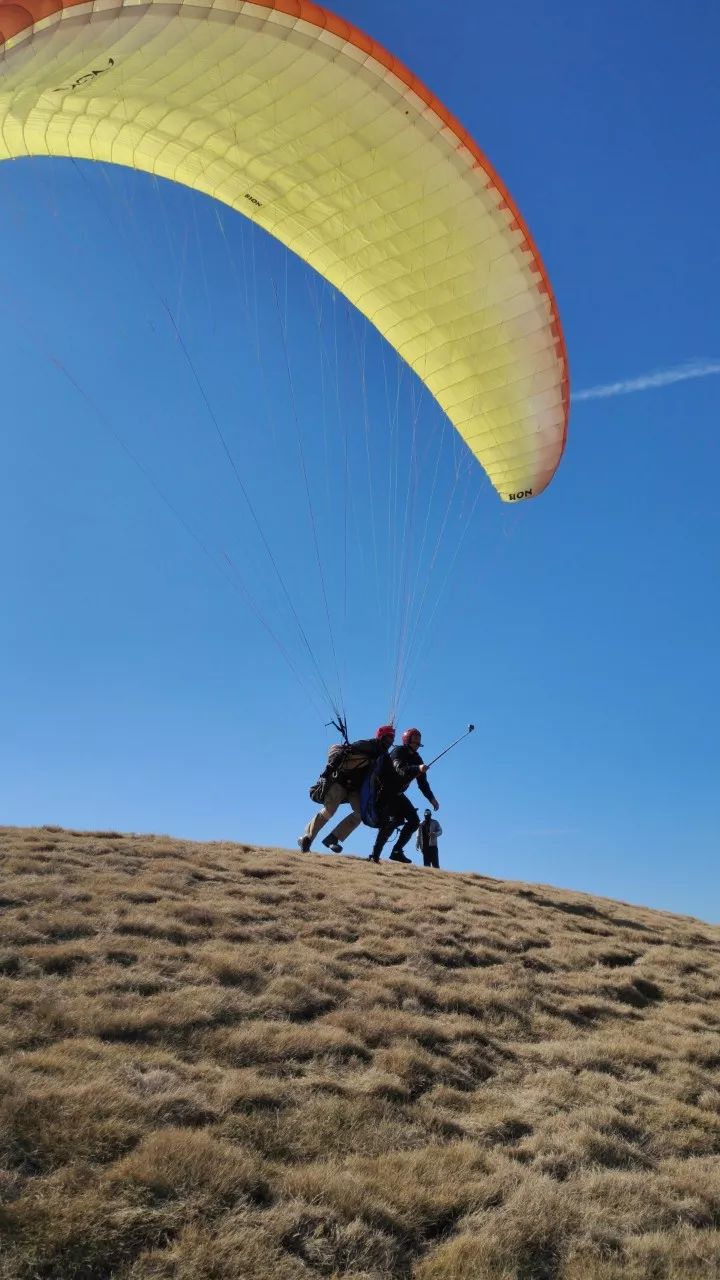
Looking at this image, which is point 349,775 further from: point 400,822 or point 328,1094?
point 328,1094

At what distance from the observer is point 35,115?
9.34 m

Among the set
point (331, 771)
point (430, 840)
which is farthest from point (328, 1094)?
point (430, 840)

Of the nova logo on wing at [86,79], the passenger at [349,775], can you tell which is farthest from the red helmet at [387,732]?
the nova logo on wing at [86,79]

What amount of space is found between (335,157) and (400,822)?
32.9 ft

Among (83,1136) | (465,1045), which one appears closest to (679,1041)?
(465,1045)

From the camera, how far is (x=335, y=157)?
1184cm

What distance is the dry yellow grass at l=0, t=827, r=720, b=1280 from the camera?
13.5 ft

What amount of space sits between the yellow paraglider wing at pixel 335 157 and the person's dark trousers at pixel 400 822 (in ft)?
18.9

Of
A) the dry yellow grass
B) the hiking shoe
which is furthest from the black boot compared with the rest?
the dry yellow grass

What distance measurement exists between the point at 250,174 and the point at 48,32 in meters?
5.64

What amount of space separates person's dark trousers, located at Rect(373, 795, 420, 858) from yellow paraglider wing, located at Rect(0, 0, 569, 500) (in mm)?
5753

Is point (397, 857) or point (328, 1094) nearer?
point (328, 1094)

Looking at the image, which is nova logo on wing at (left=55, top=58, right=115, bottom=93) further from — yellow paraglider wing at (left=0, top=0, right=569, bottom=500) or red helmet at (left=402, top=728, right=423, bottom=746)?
red helmet at (left=402, top=728, right=423, bottom=746)

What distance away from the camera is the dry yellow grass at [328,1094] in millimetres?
4129
